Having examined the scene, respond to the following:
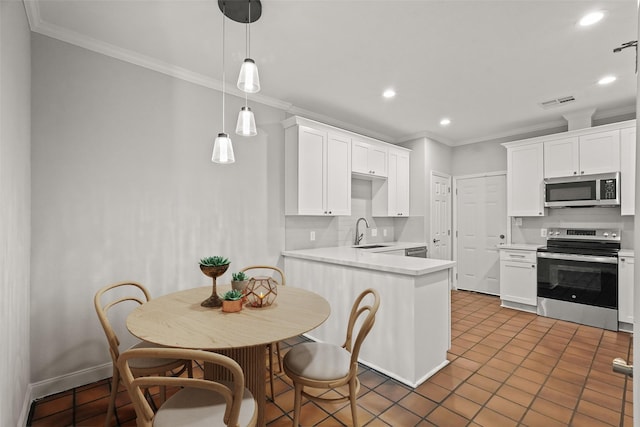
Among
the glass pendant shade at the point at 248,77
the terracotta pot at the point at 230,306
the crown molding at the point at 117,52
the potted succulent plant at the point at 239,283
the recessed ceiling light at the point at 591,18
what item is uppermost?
the recessed ceiling light at the point at 591,18

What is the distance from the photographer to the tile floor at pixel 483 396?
192cm

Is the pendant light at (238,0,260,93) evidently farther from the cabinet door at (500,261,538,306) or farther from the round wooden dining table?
the cabinet door at (500,261,538,306)

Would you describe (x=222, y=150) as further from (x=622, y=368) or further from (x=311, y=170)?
(x=622, y=368)

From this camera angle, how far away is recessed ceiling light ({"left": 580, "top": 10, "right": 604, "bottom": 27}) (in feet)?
6.83

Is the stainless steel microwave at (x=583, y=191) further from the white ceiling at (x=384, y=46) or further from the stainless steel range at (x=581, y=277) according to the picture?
the white ceiling at (x=384, y=46)

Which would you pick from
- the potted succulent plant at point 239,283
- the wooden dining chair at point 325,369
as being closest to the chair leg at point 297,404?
the wooden dining chair at point 325,369

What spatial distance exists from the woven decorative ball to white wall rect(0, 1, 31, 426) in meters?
1.11

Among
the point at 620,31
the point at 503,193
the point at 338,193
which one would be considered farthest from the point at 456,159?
the point at 620,31

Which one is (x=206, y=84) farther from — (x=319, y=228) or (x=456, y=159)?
(x=456, y=159)

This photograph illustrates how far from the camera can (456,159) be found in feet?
18.1

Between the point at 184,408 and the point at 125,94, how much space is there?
2.43 m

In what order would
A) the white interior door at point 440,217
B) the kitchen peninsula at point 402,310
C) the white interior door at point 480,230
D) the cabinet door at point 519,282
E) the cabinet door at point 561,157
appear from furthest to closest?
the white interior door at point 440,217 < the white interior door at point 480,230 < the cabinet door at point 519,282 < the cabinet door at point 561,157 < the kitchen peninsula at point 402,310

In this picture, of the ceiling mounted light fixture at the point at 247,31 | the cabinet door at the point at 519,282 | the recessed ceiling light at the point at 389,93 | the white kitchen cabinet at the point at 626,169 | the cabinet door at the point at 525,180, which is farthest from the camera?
the cabinet door at the point at 525,180

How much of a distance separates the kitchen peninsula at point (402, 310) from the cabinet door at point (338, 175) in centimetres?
107
